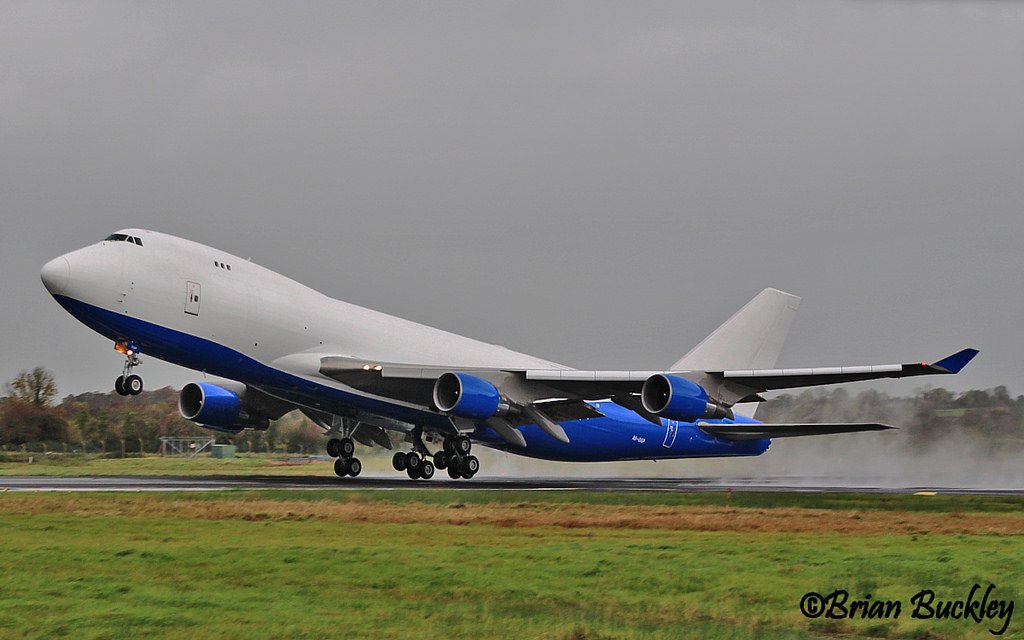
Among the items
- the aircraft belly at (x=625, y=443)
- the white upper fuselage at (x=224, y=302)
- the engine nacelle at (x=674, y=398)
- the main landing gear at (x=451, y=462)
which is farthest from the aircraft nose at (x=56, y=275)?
the engine nacelle at (x=674, y=398)

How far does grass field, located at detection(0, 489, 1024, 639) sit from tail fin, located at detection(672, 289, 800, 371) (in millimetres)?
23164

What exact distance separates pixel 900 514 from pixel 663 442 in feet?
72.6

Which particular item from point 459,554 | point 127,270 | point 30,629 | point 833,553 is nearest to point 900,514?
point 833,553

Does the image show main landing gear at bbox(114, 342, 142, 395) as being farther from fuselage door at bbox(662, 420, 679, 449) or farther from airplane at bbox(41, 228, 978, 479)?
fuselage door at bbox(662, 420, 679, 449)

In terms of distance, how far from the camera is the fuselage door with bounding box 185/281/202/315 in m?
34.4

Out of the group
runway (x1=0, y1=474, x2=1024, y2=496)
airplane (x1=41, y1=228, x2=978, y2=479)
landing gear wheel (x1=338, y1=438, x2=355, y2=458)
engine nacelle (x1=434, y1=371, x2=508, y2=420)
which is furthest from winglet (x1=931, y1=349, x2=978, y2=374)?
landing gear wheel (x1=338, y1=438, x2=355, y2=458)

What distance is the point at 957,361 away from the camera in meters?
30.7

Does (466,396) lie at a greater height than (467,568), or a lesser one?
greater

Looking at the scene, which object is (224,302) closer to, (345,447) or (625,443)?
(345,447)

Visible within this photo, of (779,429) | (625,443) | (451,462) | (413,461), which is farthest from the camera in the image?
(625,443)

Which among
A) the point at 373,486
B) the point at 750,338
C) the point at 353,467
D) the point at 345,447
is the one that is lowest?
the point at 373,486

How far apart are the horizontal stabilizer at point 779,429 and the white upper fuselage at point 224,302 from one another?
1279 centimetres

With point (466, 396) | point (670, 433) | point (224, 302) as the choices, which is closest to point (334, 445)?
point (466, 396)

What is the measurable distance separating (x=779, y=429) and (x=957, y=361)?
593 inches
